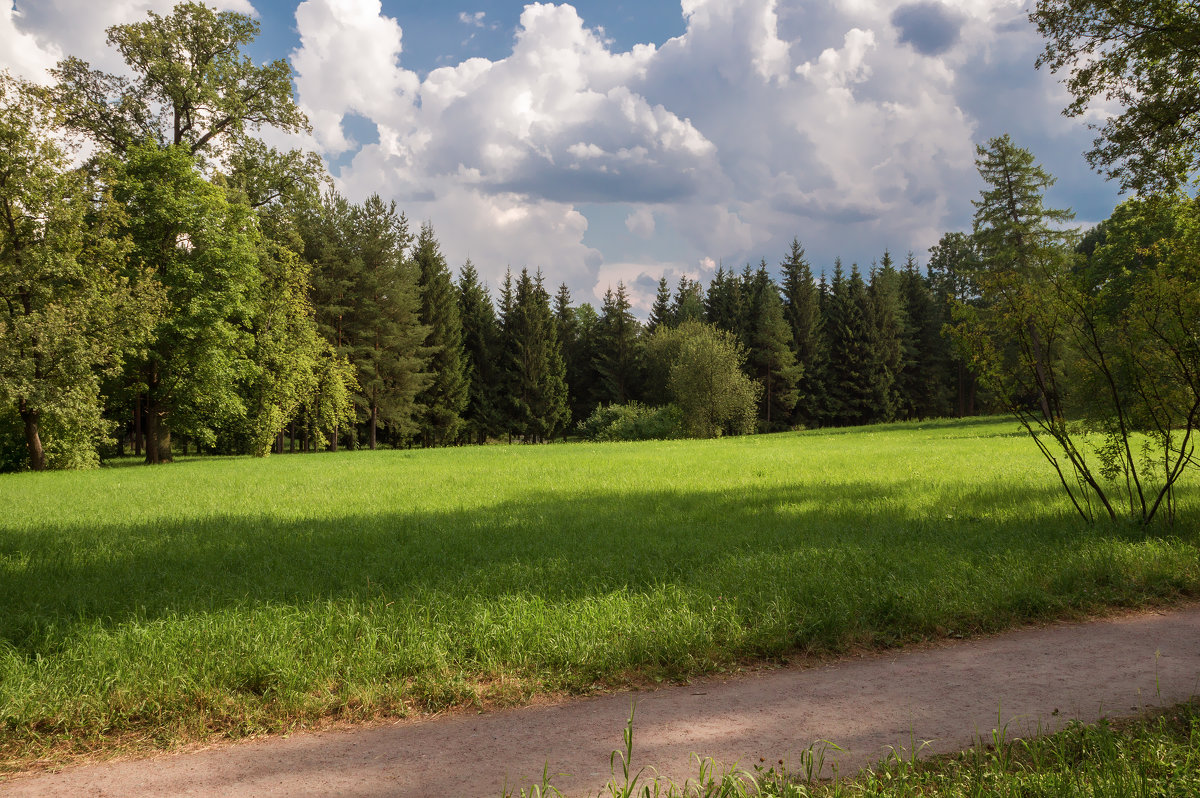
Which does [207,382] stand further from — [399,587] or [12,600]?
[399,587]

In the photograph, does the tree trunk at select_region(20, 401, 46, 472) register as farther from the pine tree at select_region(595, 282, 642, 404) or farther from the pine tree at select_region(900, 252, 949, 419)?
the pine tree at select_region(900, 252, 949, 419)

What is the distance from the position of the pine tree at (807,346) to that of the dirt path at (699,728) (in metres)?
63.4

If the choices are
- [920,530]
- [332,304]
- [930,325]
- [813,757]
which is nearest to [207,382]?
[332,304]

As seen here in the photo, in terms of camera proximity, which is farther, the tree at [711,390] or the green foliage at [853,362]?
the green foliage at [853,362]

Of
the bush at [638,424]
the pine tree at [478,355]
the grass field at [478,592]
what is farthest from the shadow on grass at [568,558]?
the pine tree at [478,355]

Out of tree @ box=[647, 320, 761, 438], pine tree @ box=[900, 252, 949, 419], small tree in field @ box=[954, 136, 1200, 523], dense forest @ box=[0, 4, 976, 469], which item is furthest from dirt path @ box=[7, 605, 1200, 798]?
pine tree @ box=[900, 252, 949, 419]

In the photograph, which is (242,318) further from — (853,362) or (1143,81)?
(853,362)

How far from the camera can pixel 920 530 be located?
9266mm

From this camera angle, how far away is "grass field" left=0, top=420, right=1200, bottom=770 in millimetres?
4617

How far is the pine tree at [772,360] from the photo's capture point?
6612 centimetres

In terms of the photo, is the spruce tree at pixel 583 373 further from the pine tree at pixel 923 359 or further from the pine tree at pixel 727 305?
the pine tree at pixel 923 359

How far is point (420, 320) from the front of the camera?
58.3m

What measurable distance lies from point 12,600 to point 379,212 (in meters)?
50.3

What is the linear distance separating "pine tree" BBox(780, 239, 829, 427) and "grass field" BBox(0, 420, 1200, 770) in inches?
2235
